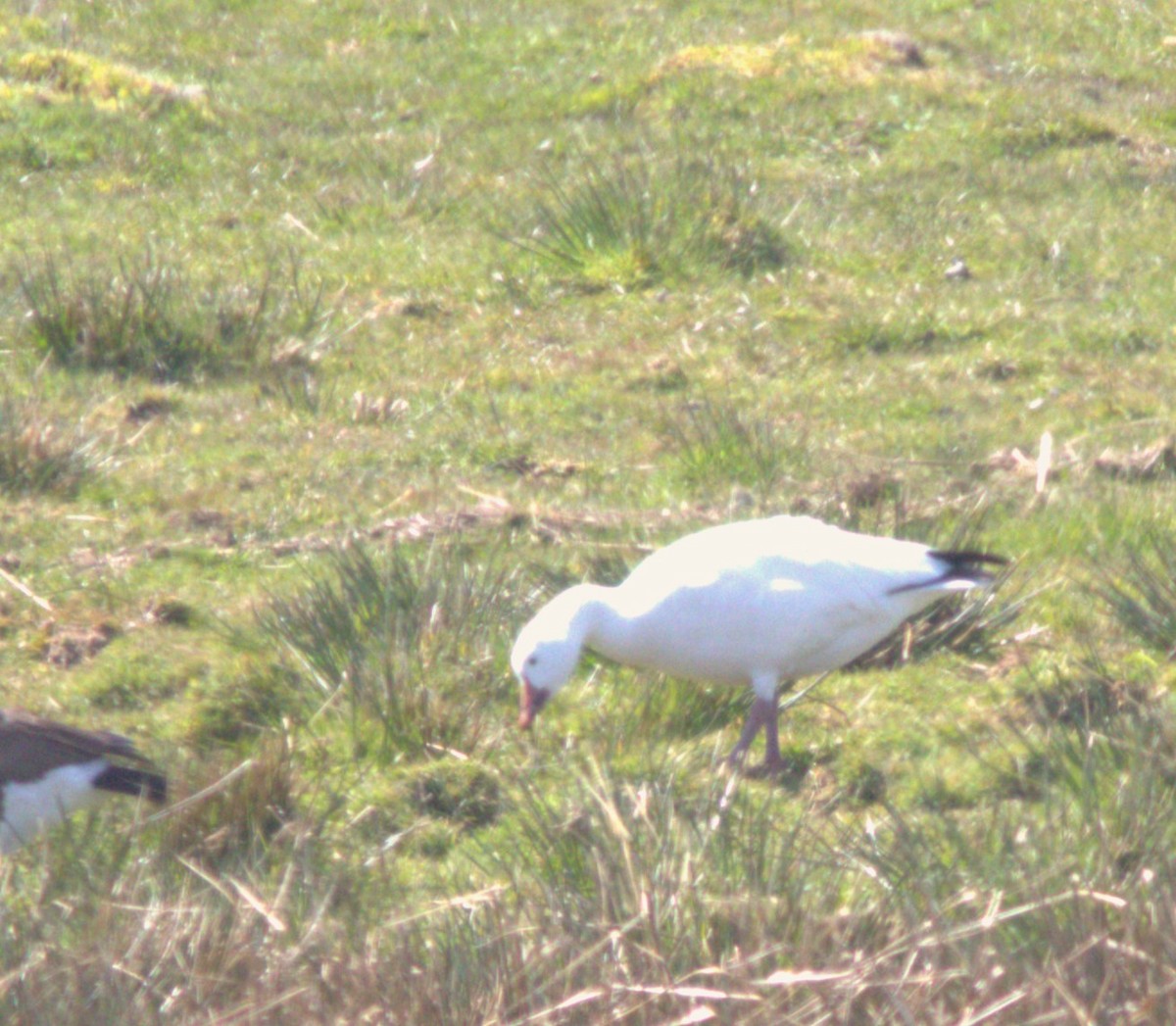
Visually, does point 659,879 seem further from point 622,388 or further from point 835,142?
point 835,142

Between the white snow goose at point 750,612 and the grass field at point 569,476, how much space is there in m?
0.21

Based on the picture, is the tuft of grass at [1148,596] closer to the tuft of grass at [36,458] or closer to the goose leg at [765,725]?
the goose leg at [765,725]

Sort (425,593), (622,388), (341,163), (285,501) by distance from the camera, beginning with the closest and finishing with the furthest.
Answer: (425,593), (285,501), (622,388), (341,163)

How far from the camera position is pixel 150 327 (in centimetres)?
780

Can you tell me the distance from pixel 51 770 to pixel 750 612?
1.72m

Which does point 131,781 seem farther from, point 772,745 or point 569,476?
point 569,476

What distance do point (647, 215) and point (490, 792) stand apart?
4665mm

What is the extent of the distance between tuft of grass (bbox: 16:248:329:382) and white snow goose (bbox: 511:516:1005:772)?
3.29m

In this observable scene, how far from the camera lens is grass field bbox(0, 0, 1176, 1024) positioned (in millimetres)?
3254

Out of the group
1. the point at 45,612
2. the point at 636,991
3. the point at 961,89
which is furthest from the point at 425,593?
the point at 961,89

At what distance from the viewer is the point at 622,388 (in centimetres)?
780

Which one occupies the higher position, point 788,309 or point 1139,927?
point 1139,927

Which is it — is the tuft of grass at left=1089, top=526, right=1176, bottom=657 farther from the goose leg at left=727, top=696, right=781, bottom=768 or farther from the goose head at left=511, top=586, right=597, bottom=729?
the goose head at left=511, top=586, right=597, bottom=729

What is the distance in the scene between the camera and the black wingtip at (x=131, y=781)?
4.49 m
